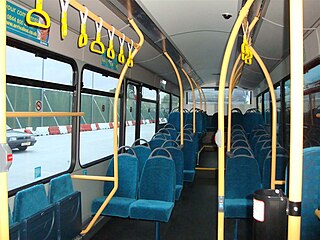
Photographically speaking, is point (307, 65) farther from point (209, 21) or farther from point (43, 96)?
point (43, 96)

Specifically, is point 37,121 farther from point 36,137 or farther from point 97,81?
point 97,81

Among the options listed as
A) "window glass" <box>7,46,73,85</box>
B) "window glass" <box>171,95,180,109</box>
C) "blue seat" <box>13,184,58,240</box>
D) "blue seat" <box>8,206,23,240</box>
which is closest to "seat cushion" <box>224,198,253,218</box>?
"blue seat" <box>13,184,58,240</box>

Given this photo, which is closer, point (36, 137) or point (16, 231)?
point (16, 231)

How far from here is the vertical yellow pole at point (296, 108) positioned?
110 centimetres

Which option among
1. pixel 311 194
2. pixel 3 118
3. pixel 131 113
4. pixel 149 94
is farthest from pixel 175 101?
pixel 3 118

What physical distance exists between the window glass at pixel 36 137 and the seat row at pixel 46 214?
0.83 ft

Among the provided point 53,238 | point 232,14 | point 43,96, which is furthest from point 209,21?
point 53,238

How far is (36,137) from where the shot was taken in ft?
9.41

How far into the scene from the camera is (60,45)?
3014mm

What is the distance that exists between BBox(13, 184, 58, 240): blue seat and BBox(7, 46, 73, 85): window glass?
95cm

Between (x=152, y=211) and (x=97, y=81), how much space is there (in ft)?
5.92

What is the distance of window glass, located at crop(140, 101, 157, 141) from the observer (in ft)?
20.4

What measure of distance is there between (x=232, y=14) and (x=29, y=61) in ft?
6.56

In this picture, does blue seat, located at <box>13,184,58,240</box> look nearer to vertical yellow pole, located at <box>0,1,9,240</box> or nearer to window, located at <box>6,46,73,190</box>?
window, located at <box>6,46,73,190</box>
